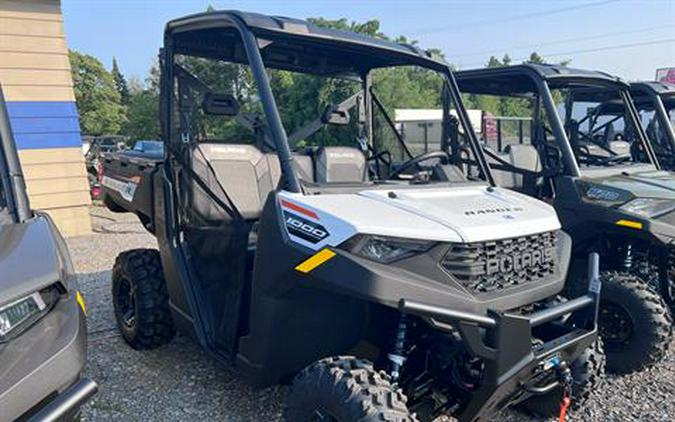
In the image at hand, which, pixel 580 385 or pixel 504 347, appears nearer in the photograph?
pixel 504 347

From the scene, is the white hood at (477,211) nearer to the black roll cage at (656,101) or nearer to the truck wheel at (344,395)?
the truck wheel at (344,395)

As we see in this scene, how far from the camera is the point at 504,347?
80.1 inches

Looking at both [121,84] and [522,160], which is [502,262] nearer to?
[522,160]

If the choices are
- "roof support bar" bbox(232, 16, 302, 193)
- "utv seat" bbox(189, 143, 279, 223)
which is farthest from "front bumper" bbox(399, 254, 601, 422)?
"utv seat" bbox(189, 143, 279, 223)

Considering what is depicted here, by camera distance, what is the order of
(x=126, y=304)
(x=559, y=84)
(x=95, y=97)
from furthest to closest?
(x=95, y=97) < (x=559, y=84) < (x=126, y=304)

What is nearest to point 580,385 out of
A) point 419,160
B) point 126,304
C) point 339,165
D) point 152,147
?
point 419,160

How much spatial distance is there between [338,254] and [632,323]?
245 centimetres

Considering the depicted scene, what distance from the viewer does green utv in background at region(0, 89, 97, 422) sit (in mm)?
1483

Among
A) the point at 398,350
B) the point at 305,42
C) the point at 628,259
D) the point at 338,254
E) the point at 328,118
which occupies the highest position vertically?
the point at 305,42

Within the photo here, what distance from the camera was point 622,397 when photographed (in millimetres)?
3305

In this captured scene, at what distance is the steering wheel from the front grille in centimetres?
92

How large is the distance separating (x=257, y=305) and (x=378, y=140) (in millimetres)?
1887

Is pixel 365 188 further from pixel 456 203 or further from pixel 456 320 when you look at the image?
pixel 456 320

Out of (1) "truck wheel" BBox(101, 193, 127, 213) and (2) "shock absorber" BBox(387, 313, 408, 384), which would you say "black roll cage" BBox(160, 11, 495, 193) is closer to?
(2) "shock absorber" BBox(387, 313, 408, 384)
